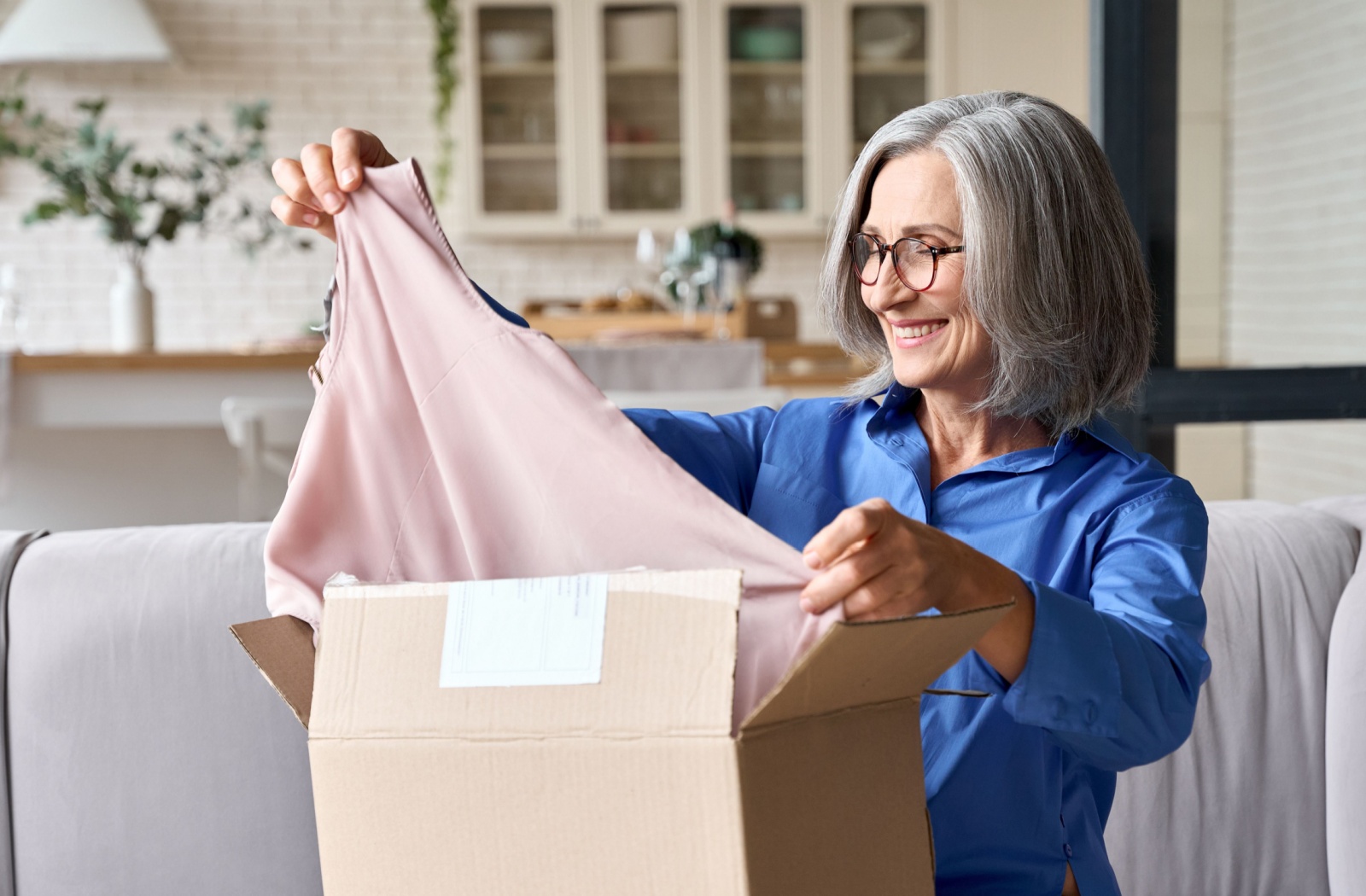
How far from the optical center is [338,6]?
507 centimetres

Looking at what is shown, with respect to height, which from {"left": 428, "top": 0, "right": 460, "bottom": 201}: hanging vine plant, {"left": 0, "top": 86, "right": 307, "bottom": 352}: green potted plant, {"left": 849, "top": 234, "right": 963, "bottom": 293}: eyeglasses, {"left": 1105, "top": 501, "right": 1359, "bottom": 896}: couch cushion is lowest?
{"left": 1105, "top": 501, "right": 1359, "bottom": 896}: couch cushion

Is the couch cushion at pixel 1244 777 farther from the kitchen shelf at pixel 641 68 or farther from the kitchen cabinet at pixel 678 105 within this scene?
the kitchen shelf at pixel 641 68

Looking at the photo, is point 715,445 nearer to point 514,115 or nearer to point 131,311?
point 131,311

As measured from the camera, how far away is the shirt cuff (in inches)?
27.7

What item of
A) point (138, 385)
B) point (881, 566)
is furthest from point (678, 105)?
point (881, 566)

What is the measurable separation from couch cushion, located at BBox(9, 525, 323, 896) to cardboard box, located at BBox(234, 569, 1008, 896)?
74 cm

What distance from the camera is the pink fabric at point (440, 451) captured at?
750mm

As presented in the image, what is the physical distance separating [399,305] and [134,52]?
429 cm

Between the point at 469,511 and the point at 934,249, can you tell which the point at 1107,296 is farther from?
the point at 469,511

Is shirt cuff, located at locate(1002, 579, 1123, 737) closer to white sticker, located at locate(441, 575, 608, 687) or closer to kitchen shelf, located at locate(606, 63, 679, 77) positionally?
white sticker, located at locate(441, 575, 608, 687)

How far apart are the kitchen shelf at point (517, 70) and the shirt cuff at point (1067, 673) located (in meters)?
4.61

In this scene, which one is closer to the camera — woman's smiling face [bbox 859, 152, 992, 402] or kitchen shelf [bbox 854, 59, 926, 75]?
woman's smiling face [bbox 859, 152, 992, 402]

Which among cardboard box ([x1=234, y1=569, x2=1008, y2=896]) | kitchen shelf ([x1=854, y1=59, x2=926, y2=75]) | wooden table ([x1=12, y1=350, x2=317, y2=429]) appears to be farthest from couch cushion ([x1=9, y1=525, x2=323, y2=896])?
kitchen shelf ([x1=854, y1=59, x2=926, y2=75])

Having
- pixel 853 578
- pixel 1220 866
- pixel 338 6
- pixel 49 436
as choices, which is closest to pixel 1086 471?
pixel 853 578
